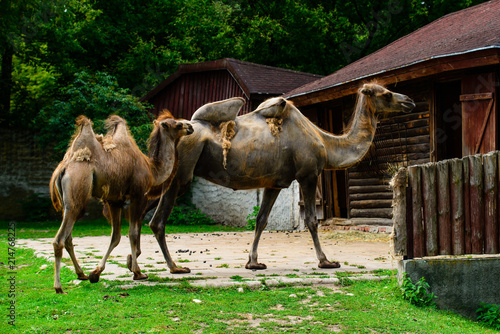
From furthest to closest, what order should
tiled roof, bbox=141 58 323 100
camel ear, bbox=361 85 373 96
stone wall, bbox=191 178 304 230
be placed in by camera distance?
1. tiled roof, bbox=141 58 323 100
2. stone wall, bbox=191 178 304 230
3. camel ear, bbox=361 85 373 96

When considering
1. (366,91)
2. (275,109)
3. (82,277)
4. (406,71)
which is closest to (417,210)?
(275,109)

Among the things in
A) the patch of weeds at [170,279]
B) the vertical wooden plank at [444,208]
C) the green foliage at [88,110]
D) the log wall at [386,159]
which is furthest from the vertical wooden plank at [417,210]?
the green foliage at [88,110]

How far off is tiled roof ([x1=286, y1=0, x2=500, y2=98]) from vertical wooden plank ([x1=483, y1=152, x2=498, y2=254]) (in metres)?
3.95

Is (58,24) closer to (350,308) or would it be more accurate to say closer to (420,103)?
(420,103)

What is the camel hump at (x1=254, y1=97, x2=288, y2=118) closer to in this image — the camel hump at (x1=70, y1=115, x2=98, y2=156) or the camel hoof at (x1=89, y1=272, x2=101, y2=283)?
the camel hump at (x1=70, y1=115, x2=98, y2=156)

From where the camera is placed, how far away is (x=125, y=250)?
1042 cm

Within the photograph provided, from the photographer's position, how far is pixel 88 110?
63.7ft

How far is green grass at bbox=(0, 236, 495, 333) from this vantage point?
4.56 meters

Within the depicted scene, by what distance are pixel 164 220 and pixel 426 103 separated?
7462 mm

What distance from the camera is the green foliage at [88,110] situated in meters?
19.1

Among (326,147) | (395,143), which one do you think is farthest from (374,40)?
(326,147)

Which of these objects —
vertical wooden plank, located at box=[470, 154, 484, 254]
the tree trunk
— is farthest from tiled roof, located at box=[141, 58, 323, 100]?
vertical wooden plank, located at box=[470, 154, 484, 254]

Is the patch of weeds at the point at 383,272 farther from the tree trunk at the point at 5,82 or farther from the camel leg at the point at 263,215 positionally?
the tree trunk at the point at 5,82

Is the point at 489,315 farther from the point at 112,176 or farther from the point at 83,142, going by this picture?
the point at 83,142
